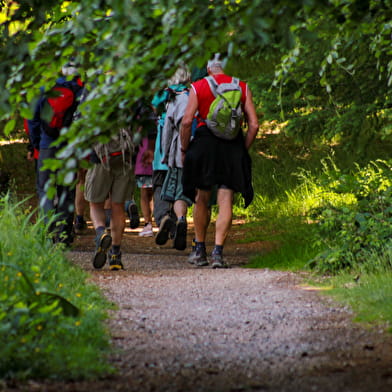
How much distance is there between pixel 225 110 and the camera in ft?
24.4

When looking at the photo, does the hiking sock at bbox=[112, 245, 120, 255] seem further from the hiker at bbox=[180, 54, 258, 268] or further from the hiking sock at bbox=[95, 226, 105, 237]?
the hiker at bbox=[180, 54, 258, 268]

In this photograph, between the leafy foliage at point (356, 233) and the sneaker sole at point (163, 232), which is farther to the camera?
the sneaker sole at point (163, 232)

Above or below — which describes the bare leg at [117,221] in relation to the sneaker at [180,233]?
above

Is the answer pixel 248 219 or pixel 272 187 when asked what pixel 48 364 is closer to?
pixel 248 219

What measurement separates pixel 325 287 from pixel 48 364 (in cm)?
318

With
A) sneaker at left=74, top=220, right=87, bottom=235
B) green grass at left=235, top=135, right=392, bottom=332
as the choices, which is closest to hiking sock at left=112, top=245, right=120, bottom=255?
green grass at left=235, top=135, right=392, bottom=332

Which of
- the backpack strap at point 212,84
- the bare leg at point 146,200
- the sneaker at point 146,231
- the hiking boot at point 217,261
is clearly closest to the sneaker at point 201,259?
the hiking boot at point 217,261

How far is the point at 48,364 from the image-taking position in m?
3.71

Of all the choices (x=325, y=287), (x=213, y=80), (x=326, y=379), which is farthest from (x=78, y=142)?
(x=213, y=80)

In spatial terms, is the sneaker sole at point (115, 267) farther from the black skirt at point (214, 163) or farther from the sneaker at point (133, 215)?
the sneaker at point (133, 215)

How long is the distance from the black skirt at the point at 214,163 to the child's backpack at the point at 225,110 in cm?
15

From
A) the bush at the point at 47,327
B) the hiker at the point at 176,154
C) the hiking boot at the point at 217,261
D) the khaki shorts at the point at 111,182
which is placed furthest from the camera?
the hiker at the point at 176,154

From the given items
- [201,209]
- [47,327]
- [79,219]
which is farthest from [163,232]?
[47,327]

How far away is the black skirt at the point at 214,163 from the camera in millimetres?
7691
